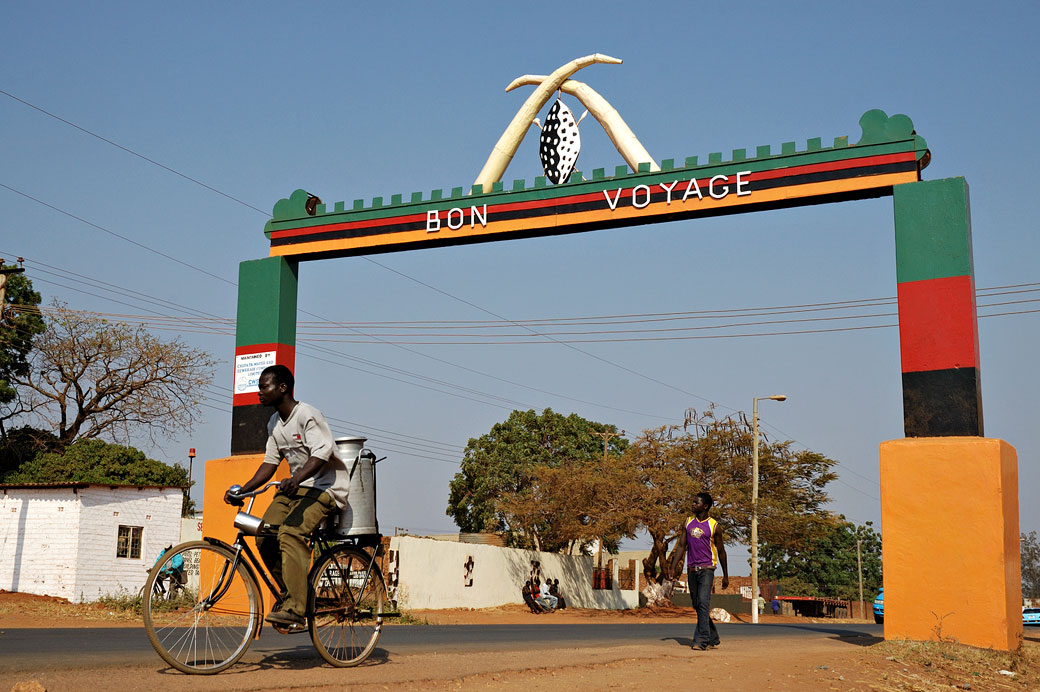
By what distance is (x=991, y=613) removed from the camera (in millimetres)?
9438

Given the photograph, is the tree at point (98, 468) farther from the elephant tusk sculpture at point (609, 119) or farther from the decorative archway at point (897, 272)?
the elephant tusk sculpture at point (609, 119)

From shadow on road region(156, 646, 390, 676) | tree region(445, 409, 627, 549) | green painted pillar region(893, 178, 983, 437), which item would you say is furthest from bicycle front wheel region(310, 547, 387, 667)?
tree region(445, 409, 627, 549)

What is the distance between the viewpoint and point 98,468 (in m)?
26.5

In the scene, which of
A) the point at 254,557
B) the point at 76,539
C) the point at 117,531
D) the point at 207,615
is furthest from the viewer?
the point at 117,531

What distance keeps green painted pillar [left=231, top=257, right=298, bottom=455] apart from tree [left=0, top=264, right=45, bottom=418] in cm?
2309

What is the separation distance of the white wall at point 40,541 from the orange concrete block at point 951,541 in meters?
20.2

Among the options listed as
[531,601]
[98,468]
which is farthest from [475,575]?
[98,468]

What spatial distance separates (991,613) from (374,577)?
6.24m

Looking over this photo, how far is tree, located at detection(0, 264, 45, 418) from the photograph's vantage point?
33562 millimetres

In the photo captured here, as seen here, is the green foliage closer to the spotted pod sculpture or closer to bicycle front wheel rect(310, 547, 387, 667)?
the spotted pod sculpture

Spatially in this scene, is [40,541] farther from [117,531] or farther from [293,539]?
[293,539]

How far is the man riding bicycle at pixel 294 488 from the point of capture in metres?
5.95

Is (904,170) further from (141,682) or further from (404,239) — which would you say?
(141,682)

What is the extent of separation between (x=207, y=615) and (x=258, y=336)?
8.53 m
